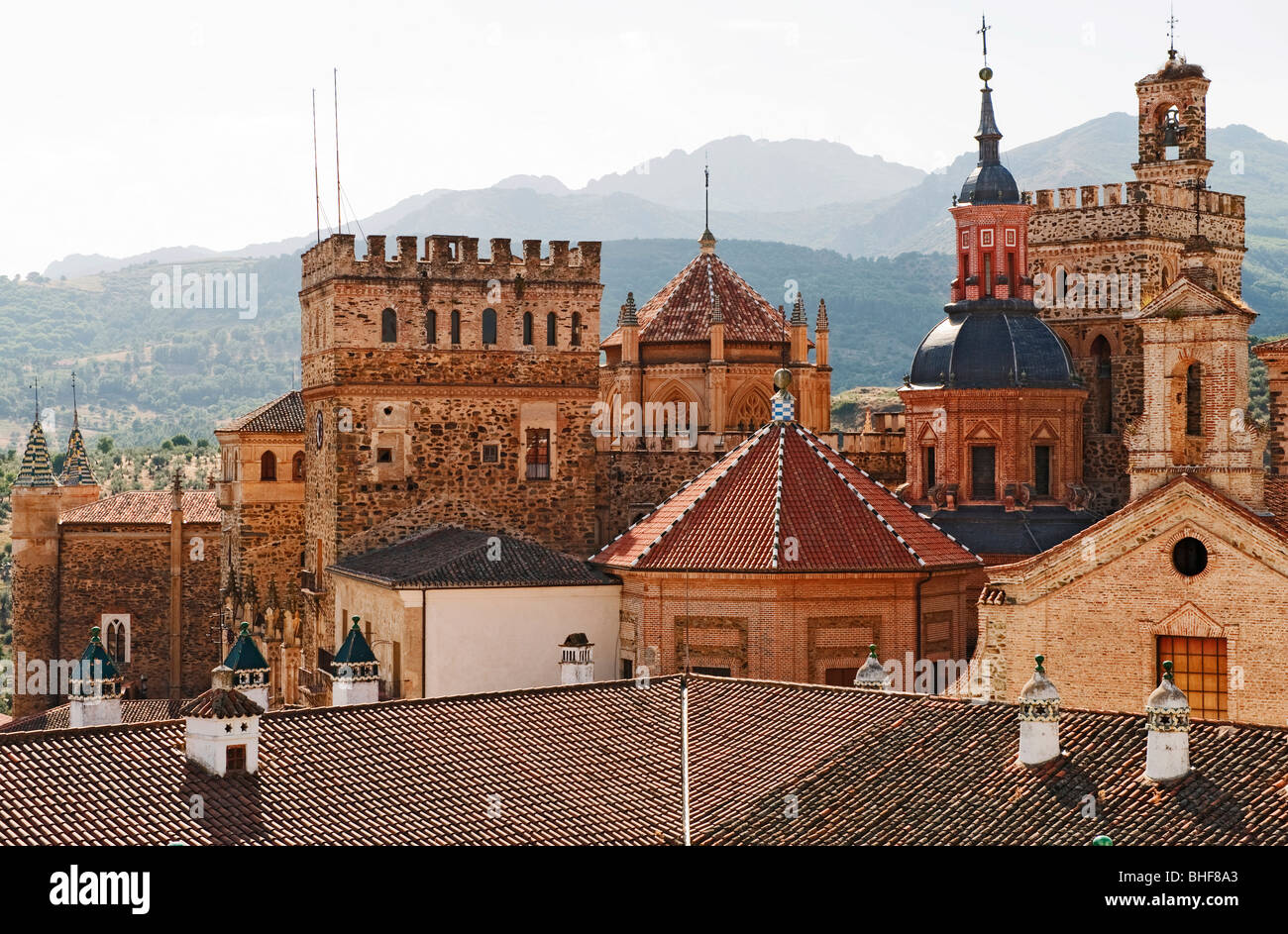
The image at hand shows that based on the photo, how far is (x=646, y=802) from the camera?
26891 millimetres

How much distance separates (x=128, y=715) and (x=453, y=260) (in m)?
14.9

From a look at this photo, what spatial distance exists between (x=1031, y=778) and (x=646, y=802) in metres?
5.01

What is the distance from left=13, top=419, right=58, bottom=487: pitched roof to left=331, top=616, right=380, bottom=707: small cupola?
26.6 meters

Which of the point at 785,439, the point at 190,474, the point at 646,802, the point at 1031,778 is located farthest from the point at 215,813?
the point at 190,474

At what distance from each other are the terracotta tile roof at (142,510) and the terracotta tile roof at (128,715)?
8933 millimetres

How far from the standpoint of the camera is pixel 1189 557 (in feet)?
104

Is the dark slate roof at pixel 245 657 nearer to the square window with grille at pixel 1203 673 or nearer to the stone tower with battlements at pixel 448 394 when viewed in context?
the stone tower with battlements at pixel 448 394

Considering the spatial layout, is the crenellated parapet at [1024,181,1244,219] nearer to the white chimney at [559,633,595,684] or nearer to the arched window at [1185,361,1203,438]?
the arched window at [1185,361,1203,438]

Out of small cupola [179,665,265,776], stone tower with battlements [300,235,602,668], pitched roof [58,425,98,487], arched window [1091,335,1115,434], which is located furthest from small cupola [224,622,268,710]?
pitched roof [58,425,98,487]

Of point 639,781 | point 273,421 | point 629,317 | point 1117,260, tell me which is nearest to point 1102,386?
point 1117,260

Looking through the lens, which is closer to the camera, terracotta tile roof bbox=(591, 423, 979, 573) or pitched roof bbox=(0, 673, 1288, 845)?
pitched roof bbox=(0, 673, 1288, 845)

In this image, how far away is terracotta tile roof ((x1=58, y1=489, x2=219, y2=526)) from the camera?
205ft

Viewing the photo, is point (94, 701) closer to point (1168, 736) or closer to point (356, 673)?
point (356, 673)
